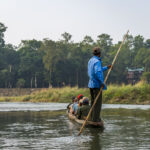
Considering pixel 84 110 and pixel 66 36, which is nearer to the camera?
pixel 84 110

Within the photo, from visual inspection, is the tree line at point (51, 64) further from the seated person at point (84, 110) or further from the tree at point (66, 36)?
the seated person at point (84, 110)

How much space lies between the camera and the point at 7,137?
10195mm

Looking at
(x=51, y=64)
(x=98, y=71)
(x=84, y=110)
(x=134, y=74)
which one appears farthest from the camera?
(x=134, y=74)

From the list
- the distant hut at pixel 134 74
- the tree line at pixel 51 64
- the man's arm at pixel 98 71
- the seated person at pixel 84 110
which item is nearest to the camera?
the man's arm at pixel 98 71

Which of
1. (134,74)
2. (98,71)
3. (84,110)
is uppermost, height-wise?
(134,74)

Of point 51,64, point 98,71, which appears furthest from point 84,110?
point 51,64

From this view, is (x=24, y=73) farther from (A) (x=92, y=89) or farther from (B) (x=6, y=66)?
(A) (x=92, y=89)

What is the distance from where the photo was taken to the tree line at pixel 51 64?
9125 centimetres

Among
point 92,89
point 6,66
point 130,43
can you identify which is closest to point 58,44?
point 6,66

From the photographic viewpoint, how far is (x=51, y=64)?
9025 cm

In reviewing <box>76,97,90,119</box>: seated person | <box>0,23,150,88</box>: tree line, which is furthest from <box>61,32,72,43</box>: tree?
<box>76,97,90,119</box>: seated person

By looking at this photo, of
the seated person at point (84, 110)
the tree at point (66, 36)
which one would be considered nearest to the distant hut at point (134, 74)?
the tree at point (66, 36)

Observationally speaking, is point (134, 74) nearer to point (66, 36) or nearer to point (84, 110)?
point (66, 36)

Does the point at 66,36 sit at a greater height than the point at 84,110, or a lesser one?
greater
